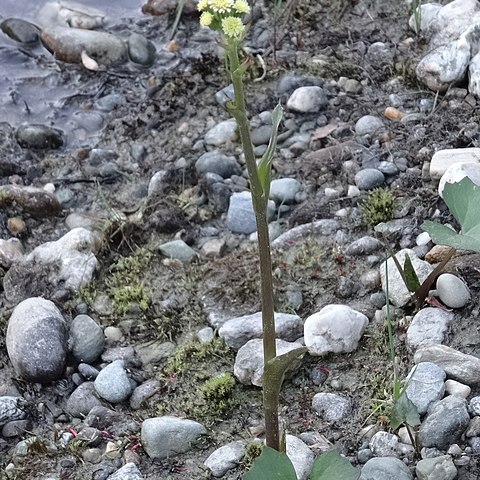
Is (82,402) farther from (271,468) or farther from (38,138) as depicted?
(38,138)

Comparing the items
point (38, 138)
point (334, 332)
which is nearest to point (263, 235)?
point (334, 332)

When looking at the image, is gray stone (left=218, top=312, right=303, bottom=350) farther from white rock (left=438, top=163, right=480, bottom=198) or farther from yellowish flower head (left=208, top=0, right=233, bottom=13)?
yellowish flower head (left=208, top=0, right=233, bottom=13)

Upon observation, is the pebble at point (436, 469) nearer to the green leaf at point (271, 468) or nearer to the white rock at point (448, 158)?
the green leaf at point (271, 468)

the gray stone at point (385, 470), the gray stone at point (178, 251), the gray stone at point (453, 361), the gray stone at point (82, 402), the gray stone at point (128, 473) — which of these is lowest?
the gray stone at point (82, 402)

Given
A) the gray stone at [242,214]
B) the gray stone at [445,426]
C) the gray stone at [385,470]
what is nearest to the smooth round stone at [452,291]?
the gray stone at [445,426]

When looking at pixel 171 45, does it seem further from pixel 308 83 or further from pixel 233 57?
pixel 233 57

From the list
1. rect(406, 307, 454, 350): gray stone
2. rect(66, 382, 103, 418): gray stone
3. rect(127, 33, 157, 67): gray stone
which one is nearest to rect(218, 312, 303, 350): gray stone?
rect(406, 307, 454, 350): gray stone
